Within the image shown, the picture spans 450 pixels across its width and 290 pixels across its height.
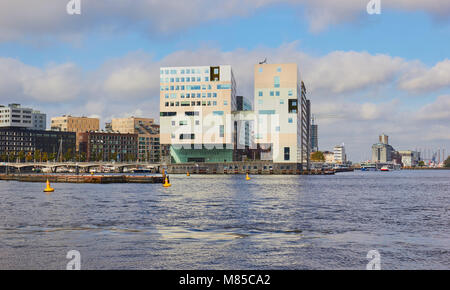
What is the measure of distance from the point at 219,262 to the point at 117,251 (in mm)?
6665

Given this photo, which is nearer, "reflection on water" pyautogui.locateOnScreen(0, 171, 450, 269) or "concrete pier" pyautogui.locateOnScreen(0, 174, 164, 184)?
"reflection on water" pyautogui.locateOnScreen(0, 171, 450, 269)

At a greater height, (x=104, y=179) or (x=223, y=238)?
(x=104, y=179)

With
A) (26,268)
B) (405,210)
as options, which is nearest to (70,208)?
(26,268)

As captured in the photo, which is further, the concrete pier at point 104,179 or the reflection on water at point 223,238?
the concrete pier at point 104,179

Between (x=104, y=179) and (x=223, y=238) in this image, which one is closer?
(x=223, y=238)

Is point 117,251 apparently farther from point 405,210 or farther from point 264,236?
point 405,210

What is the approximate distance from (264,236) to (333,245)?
5.55 m

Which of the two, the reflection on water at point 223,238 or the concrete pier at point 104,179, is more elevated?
the concrete pier at point 104,179

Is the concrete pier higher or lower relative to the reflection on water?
higher

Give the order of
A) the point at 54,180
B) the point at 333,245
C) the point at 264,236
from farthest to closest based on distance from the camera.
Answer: the point at 54,180 → the point at 264,236 → the point at 333,245
